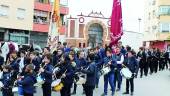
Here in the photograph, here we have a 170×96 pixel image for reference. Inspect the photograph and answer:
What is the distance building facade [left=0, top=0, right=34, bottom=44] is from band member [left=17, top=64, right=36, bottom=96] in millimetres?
35235

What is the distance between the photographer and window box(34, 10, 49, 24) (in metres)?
55.8

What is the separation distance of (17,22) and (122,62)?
3276 cm

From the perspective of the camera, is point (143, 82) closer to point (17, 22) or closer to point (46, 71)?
point (46, 71)

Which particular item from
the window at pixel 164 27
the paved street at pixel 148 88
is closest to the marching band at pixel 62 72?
the paved street at pixel 148 88

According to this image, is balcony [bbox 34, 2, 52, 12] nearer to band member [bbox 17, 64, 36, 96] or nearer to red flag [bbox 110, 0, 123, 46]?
red flag [bbox 110, 0, 123, 46]

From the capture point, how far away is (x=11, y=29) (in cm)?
5072

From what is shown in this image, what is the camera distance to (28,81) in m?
13.9

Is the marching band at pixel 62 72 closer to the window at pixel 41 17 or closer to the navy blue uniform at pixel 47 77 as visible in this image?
the navy blue uniform at pixel 47 77

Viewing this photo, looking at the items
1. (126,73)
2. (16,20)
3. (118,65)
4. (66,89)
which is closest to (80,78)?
(66,89)

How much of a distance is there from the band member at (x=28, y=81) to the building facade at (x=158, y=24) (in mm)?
57733

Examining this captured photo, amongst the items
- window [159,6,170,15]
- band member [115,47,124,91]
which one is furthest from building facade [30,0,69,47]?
band member [115,47,124,91]

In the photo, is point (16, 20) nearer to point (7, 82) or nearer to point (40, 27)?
point (40, 27)

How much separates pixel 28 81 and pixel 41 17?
143ft

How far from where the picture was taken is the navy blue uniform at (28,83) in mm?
A: 13898
